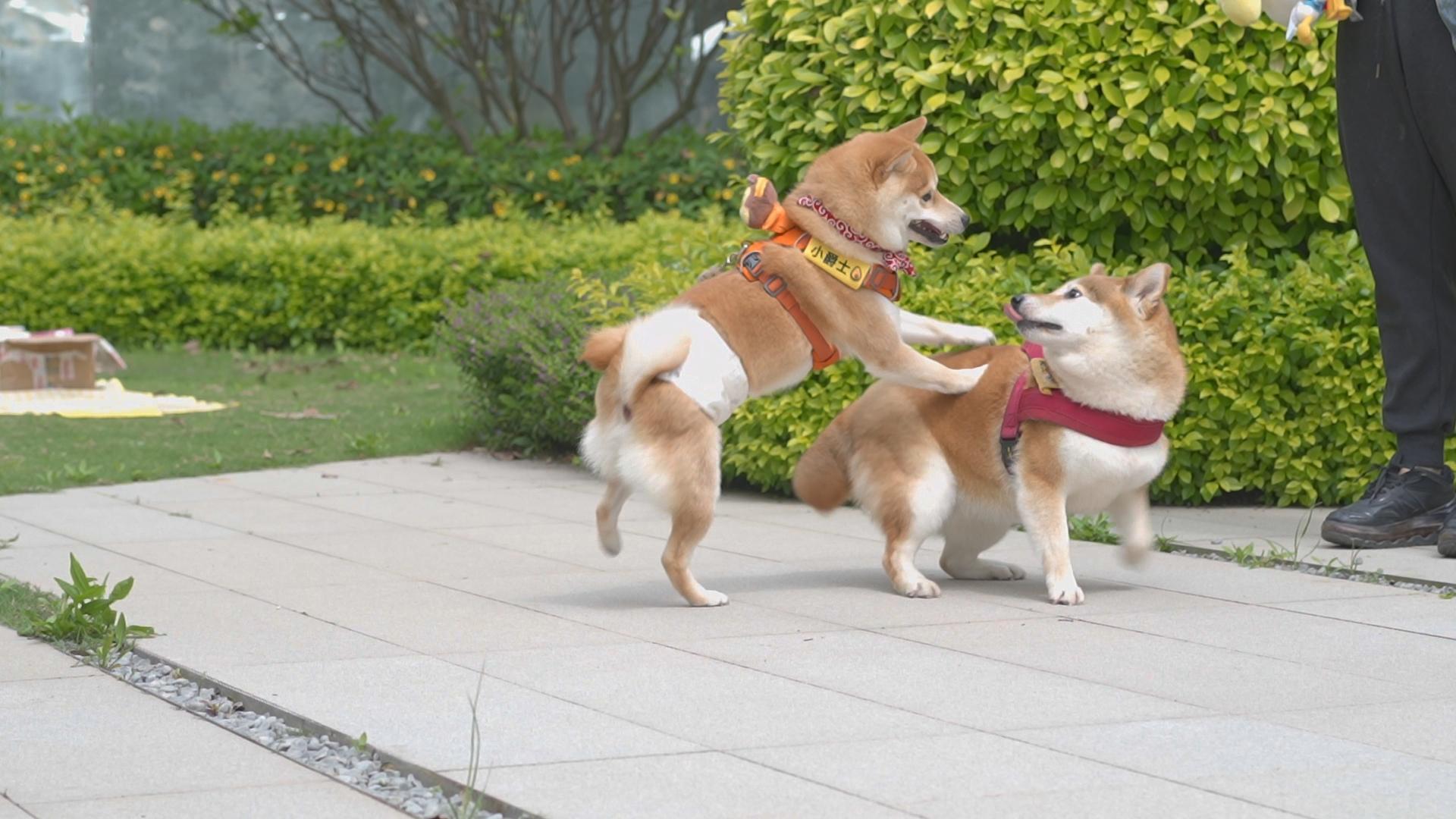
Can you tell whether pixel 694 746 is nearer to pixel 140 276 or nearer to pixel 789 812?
pixel 789 812

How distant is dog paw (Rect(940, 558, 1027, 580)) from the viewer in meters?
5.41

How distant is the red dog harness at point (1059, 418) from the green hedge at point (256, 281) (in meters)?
8.25

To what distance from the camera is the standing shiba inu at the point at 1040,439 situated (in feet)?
15.7

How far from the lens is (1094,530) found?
6.15 m

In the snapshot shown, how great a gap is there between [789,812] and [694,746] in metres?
0.45

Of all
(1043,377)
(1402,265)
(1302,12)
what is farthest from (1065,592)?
(1302,12)

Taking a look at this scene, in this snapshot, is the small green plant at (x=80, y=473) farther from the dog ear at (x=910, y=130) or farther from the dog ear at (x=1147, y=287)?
the dog ear at (x=1147, y=287)

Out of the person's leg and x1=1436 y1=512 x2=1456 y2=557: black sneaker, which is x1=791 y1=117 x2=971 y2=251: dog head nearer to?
the person's leg

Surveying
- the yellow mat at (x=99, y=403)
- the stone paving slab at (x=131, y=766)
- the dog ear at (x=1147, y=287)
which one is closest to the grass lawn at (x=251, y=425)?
the yellow mat at (x=99, y=403)

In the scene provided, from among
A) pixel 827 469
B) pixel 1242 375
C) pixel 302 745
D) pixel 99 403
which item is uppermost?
pixel 1242 375

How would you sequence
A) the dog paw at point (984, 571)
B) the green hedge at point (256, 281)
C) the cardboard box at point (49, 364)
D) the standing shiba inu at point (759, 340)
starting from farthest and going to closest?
the green hedge at point (256, 281)
the cardboard box at point (49, 364)
the dog paw at point (984, 571)
the standing shiba inu at point (759, 340)

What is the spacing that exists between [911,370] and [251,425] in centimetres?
563

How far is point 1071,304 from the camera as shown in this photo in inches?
188

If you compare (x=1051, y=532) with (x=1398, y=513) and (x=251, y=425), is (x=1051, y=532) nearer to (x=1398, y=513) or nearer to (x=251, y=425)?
(x=1398, y=513)
